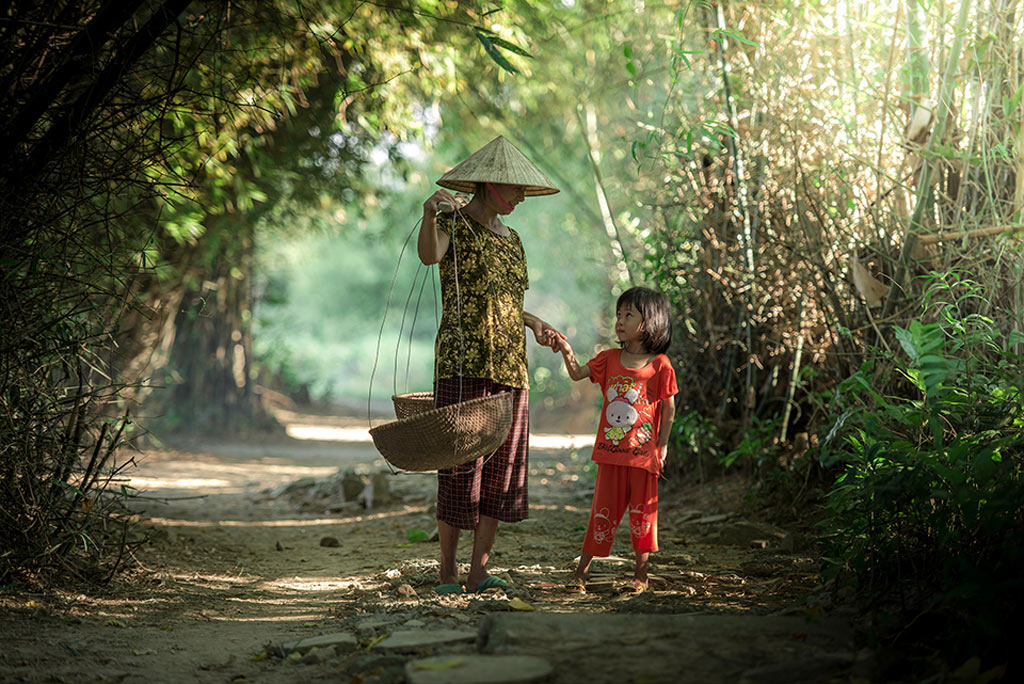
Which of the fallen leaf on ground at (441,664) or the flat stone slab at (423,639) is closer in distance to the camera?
the fallen leaf on ground at (441,664)

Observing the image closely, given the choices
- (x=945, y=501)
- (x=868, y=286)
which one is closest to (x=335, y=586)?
(x=945, y=501)

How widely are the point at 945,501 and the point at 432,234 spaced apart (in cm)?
199

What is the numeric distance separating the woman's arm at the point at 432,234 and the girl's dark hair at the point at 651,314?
2.56 feet

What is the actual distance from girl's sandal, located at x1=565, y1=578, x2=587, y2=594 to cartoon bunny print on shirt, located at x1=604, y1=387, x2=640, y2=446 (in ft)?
2.01

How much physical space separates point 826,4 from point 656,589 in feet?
Result: 10.3

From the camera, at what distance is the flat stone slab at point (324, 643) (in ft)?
9.62

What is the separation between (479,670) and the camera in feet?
7.53

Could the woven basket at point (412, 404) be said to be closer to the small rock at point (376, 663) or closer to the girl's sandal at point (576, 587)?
the girl's sandal at point (576, 587)

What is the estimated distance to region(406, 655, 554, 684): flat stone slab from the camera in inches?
87.7

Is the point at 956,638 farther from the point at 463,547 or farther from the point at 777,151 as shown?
the point at 777,151

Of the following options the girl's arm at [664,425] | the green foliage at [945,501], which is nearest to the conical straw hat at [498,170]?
the girl's arm at [664,425]

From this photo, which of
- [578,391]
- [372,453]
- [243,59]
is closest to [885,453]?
[243,59]

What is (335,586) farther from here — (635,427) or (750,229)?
(750,229)

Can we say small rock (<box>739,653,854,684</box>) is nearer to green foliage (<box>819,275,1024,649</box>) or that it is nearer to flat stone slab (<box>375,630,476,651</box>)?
green foliage (<box>819,275,1024,649</box>)
